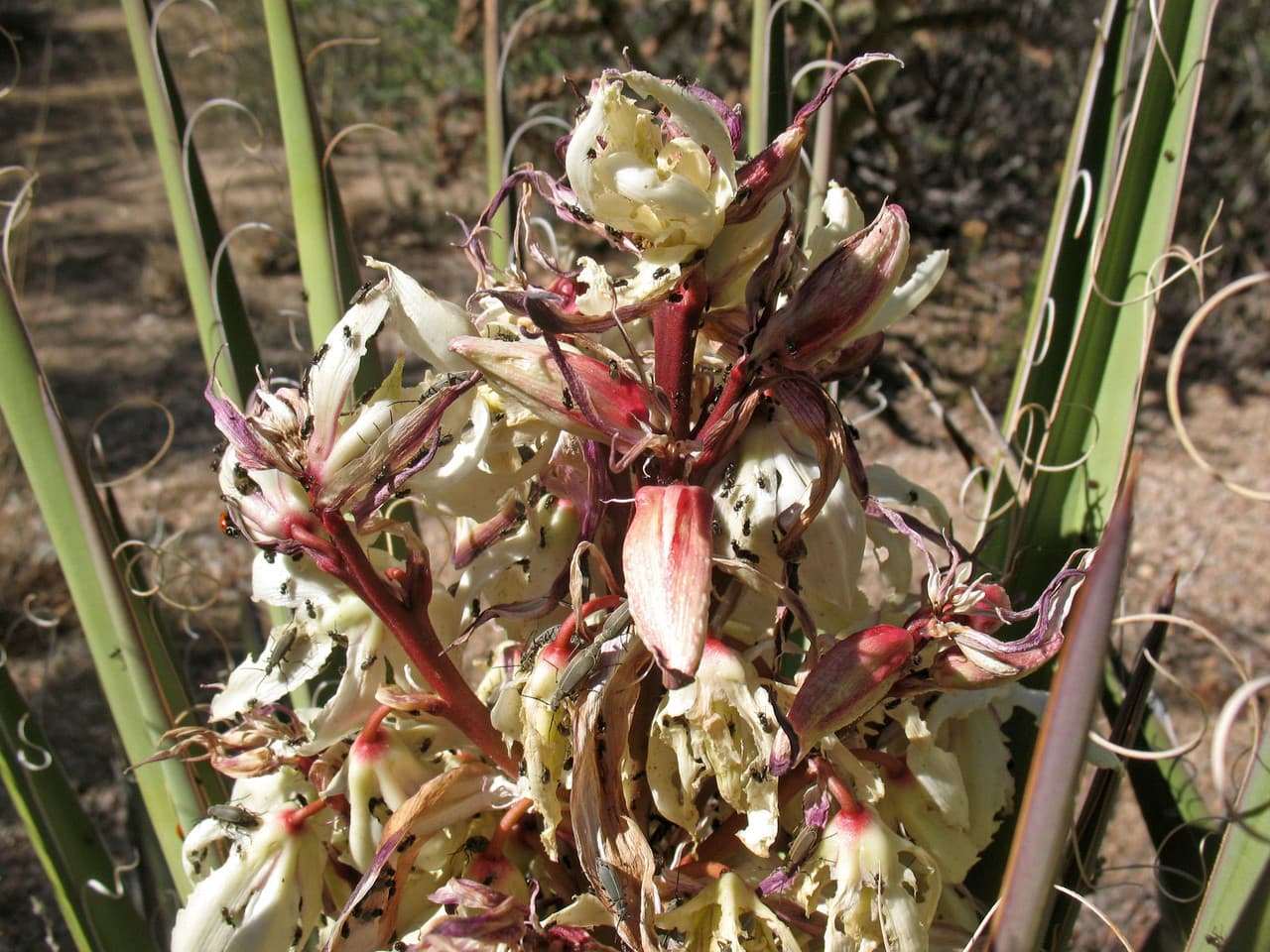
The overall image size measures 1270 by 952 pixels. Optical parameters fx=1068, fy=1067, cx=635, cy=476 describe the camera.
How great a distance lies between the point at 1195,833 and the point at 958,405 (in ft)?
7.86

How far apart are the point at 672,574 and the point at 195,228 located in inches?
22.1

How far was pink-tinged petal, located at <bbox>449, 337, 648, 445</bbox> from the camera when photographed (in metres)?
0.49

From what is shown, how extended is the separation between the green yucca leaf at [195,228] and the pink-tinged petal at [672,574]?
17.8 inches

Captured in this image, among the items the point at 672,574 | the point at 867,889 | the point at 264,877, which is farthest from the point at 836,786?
the point at 264,877

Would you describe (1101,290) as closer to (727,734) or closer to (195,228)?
(727,734)

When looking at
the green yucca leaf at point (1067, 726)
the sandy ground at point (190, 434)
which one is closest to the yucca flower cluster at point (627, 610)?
the green yucca leaf at point (1067, 726)

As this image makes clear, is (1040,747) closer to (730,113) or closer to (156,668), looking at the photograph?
(730,113)

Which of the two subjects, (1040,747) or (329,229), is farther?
(329,229)

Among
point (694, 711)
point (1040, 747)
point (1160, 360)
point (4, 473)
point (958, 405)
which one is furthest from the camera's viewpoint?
point (1160, 360)

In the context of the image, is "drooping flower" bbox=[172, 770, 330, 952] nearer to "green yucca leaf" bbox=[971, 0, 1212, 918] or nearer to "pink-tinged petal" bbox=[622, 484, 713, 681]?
Answer: "pink-tinged petal" bbox=[622, 484, 713, 681]

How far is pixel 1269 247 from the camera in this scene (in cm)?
345

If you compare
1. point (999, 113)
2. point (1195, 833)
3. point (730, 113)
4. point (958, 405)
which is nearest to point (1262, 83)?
point (999, 113)

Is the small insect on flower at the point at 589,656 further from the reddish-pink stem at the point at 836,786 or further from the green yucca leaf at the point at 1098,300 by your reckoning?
the green yucca leaf at the point at 1098,300

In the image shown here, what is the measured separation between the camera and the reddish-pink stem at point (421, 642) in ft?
1.75
